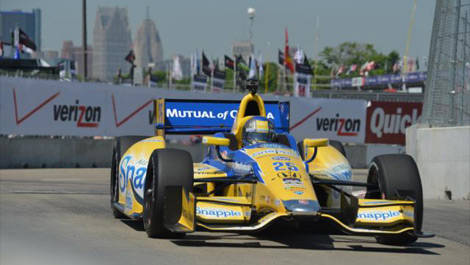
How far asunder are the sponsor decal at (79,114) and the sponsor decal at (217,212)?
20.1 meters

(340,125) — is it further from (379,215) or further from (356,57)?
(356,57)

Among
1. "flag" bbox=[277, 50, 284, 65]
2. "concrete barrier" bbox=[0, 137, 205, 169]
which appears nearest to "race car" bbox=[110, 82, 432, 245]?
"concrete barrier" bbox=[0, 137, 205, 169]

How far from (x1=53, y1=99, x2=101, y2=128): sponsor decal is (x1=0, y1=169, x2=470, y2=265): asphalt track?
51.1ft

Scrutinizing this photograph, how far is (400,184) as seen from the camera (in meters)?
9.84

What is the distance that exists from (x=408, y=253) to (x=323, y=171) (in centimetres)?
239

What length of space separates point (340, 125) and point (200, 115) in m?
22.1

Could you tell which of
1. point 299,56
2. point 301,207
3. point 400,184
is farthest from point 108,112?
point 299,56

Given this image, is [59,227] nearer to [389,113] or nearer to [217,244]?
[217,244]

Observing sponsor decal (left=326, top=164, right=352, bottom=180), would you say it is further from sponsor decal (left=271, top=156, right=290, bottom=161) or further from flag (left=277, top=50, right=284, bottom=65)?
flag (left=277, top=50, right=284, bottom=65)

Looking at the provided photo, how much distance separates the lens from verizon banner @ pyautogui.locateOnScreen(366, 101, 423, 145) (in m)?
36.3

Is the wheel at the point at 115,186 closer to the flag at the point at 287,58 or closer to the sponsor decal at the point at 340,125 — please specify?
the sponsor decal at the point at 340,125

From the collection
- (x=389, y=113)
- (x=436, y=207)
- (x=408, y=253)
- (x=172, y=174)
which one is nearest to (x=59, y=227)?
(x=172, y=174)

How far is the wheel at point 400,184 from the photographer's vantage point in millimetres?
9670

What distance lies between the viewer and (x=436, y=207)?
16.0 m
